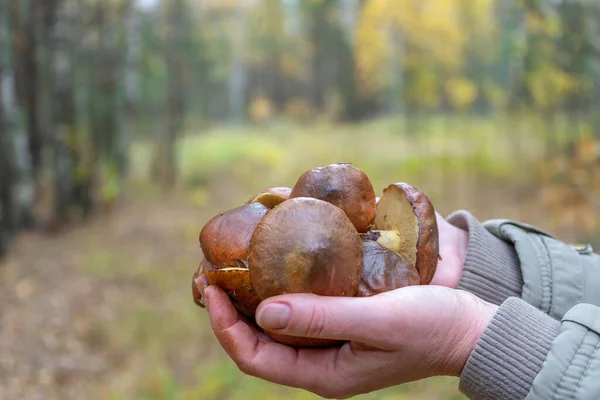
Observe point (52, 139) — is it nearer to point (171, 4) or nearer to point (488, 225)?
point (171, 4)

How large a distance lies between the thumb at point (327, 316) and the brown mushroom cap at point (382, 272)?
12 cm

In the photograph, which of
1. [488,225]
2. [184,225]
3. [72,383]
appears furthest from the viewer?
[184,225]

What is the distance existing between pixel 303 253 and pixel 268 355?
13.7 inches

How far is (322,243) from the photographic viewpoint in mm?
1368

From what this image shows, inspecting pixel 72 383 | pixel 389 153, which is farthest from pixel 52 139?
pixel 389 153

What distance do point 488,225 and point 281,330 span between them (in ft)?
3.86

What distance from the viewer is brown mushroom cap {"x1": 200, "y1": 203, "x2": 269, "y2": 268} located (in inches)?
60.6

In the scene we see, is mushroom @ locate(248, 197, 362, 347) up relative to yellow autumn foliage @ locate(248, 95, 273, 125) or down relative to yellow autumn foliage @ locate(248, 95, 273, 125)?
up

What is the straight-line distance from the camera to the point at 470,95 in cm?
939

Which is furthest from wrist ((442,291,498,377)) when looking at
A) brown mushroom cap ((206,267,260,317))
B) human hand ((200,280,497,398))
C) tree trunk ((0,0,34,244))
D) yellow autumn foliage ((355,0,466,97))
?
yellow autumn foliage ((355,0,466,97))

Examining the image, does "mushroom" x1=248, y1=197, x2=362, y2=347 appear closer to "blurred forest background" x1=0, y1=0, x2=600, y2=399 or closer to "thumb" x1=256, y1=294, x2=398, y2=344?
"thumb" x1=256, y1=294, x2=398, y2=344

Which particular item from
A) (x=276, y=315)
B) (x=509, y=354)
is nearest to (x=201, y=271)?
(x=276, y=315)

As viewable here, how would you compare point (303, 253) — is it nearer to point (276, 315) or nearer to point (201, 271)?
point (276, 315)

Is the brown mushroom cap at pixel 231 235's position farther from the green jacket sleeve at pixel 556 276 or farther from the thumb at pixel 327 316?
the green jacket sleeve at pixel 556 276
